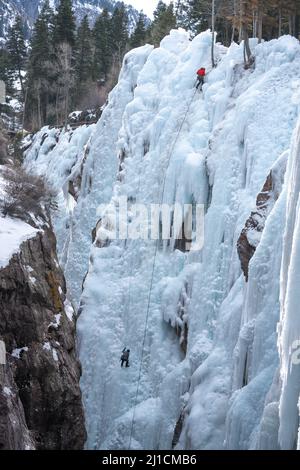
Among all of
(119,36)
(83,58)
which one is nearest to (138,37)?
(119,36)

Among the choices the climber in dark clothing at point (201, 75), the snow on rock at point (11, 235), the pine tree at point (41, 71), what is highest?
the pine tree at point (41, 71)

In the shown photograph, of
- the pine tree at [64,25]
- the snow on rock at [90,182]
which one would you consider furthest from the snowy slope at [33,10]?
the snow on rock at [90,182]

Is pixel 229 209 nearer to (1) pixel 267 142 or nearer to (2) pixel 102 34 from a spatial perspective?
(1) pixel 267 142

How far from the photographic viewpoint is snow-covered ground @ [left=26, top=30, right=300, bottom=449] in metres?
12.4

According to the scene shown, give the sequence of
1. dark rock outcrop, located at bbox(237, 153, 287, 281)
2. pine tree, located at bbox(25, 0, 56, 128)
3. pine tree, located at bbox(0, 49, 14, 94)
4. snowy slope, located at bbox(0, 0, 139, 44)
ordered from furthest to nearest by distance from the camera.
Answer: snowy slope, located at bbox(0, 0, 139, 44) < pine tree, located at bbox(0, 49, 14, 94) < pine tree, located at bbox(25, 0, 56, 128) < dark rock outcrop, located at bbox(237, 153, 287, 281)

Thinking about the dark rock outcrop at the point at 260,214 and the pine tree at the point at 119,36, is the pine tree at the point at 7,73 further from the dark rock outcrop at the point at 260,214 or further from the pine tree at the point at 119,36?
the dark rock outcrop at the point at 260,214

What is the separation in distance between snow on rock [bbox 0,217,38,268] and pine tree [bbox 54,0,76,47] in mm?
26333

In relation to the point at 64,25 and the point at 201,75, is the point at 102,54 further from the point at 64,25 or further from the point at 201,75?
the point at 201,75

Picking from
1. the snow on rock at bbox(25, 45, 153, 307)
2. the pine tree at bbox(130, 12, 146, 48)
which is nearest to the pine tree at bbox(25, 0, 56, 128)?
the pine tree at bbox(130, 12, 146, 48)

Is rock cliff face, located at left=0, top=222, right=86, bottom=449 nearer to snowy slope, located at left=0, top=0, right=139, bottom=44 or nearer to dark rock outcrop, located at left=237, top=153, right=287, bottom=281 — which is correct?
dark rock outcrop, located at left=237, top=153, right=287, bottom=281

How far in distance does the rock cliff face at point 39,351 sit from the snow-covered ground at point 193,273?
2.83m

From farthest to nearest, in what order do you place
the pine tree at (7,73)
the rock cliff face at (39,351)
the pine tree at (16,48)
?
the pine tree at (16,48) < the pine tree at (7,73) < the rock cliff face at (39,351)

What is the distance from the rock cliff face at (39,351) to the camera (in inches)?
480

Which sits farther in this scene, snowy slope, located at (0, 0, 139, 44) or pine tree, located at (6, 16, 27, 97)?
snowy slope, located at (0, 0, 139, 44)
